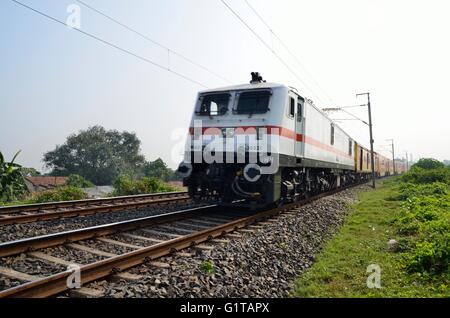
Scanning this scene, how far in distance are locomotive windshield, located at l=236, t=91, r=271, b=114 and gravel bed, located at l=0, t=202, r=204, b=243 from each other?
11.7ft

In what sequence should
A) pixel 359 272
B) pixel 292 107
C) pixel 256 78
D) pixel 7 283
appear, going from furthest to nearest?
pixel 256 78, pixel 292 107, pixel 359 272, pixel 7 283

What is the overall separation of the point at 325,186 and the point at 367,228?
748cm

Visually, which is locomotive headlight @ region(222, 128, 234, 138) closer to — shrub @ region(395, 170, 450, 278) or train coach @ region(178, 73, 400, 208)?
train coach @ region(178, 73, 400, 208)

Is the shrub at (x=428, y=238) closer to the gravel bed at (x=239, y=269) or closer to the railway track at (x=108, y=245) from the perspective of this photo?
the gravel bed at (x=239, y=269)

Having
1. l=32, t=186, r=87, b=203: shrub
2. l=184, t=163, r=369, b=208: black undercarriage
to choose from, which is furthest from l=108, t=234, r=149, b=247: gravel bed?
l=32, t=186, r=87, b=203: shrub

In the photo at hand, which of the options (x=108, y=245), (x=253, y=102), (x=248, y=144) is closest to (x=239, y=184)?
(x=248, y=144)

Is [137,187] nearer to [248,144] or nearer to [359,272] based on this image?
[248,144]

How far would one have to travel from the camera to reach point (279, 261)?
5613 millimetres

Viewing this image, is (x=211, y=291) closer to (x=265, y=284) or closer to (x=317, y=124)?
(x=265, y=284)

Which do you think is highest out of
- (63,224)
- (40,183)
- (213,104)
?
(213,104)

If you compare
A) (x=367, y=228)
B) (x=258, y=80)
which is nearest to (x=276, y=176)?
(x=367, y=228)

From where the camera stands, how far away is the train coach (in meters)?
8.79

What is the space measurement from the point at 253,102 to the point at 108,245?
540 cm

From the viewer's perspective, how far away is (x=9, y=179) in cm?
1385
